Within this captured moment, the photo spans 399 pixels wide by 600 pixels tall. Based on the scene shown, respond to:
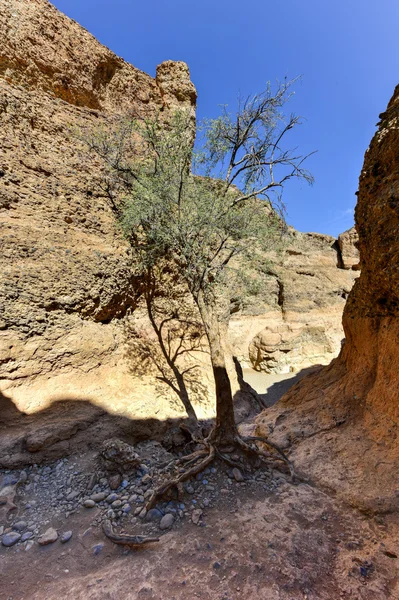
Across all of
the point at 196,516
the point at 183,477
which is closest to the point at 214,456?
the point at 183,477

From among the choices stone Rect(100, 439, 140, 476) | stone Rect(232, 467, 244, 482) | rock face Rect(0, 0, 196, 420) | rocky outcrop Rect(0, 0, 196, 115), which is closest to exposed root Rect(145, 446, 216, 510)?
stone Rect(232, 467, 244, 482)

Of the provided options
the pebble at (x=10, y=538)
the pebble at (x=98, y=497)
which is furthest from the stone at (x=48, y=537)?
the pebble at (x=98, y=497)

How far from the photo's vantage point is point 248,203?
376 inches

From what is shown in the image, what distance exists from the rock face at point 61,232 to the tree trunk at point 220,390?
6.43ft

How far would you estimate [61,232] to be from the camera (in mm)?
7051

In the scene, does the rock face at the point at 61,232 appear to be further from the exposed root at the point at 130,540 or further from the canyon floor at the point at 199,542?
the exposed root at the point at 130,540

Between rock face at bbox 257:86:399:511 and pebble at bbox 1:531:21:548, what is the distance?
4.54 meters

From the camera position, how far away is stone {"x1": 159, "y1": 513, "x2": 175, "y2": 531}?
3.69 m

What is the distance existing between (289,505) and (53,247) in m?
7.40

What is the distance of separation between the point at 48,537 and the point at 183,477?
6.51ft

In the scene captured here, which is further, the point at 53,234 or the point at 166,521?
the point at 53,234

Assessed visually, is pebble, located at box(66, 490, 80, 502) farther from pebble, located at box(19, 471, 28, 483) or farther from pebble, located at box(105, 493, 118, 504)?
pebble, located at box(19, 471, 28, 483)

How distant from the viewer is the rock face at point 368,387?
13.6 feet

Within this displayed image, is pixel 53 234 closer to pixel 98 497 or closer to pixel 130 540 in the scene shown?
pixel 98 497
